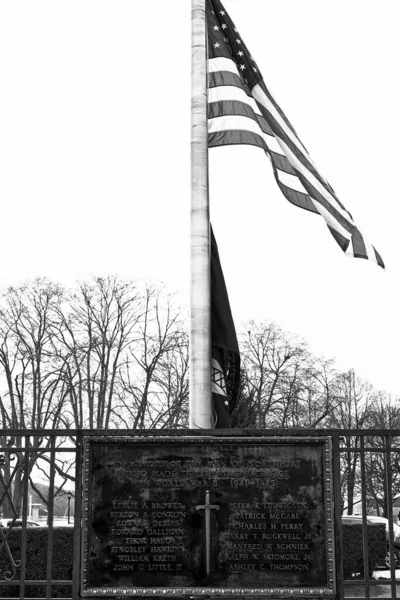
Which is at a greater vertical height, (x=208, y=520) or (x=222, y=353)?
(x=222, y=353)

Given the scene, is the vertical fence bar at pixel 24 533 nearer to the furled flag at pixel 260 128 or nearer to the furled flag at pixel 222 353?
the furled flag at pixel 222 353

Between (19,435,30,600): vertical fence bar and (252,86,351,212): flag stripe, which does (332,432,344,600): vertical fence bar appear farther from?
(252,86,351,212): flag stripe

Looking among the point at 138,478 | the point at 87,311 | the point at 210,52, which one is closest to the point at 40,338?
the point at 87,311

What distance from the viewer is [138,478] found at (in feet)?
22.4

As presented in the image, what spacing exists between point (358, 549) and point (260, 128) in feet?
40.6

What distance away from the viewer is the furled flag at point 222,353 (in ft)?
29.1

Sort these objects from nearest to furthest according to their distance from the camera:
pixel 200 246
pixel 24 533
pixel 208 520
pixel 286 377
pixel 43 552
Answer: pixel 208 520, pixel 24 533, pixel 200 246, pixel 43 552, pixel 286 377

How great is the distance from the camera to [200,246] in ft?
29.4

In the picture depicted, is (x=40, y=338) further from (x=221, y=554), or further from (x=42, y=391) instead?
(x=221, y=554)

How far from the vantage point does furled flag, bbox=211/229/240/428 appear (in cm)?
887

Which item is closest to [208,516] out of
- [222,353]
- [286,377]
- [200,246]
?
[222,353]

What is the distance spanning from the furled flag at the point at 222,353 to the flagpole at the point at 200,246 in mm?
244

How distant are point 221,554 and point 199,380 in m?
2.21

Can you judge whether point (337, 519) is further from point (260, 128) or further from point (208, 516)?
point (260, 128)
